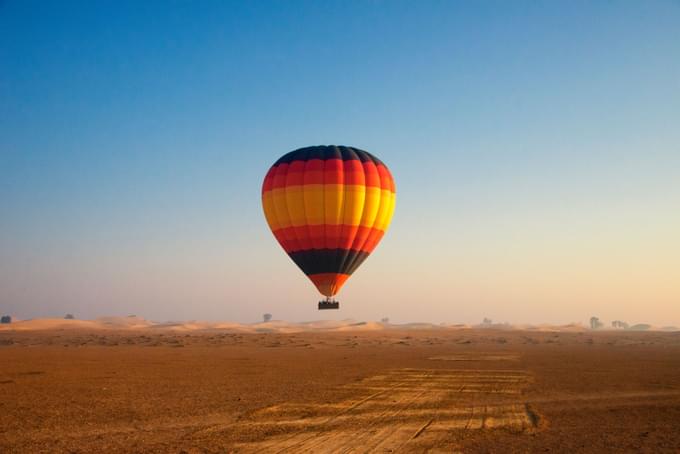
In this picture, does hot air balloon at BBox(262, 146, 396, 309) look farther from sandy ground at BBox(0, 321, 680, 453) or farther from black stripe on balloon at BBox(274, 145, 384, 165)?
sandy ground at BBox(0, 321, 680, 453)

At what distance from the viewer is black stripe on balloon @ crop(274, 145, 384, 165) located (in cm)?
3769

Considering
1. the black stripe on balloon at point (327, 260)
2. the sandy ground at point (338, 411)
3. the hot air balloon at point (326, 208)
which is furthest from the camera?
the black stripe on balloon at point (327, 260)

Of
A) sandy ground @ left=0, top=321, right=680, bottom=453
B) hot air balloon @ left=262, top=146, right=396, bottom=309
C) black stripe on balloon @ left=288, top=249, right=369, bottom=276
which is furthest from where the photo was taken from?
black stripe on balloon @ left=288, top=249, right=369, bottom=276

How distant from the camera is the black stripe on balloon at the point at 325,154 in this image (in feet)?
124

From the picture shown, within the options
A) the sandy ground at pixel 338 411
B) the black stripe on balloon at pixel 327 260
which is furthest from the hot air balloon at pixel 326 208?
the sandy ground at pixel 338 411

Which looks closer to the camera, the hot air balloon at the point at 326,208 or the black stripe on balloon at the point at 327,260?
the hot air balloon at the point at 326,208

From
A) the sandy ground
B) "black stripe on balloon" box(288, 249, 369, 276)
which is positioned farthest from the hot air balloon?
the sandy ground

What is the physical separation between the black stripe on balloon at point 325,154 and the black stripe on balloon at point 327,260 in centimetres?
632

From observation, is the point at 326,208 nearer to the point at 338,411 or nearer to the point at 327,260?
the point at 327,260

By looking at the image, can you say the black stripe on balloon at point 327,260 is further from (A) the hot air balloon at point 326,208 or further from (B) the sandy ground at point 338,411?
(B) the sandy ground at point 338,411

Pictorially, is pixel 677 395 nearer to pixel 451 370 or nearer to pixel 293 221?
pixel 451 370

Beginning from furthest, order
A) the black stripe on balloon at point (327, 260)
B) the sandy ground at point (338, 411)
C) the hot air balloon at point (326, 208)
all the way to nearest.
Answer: the black stripe on balloon at point (327, 260) < the hot air balloon at point (326, 208) < the sandy ground at point (338, 411)

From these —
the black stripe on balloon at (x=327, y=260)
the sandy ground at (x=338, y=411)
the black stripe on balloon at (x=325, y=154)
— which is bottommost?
the sandy ground at (x=338, y=411)

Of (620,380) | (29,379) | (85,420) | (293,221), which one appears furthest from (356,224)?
(85,420)
